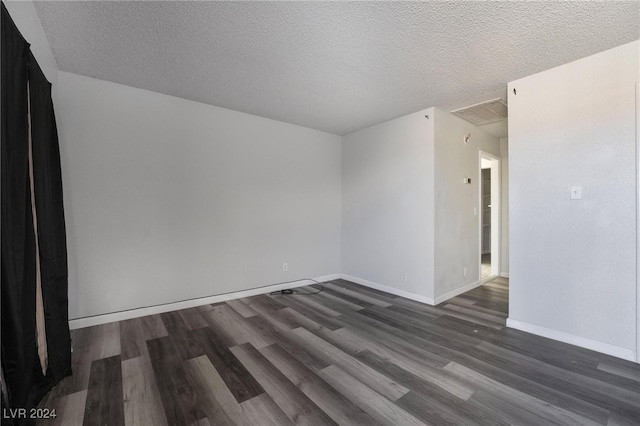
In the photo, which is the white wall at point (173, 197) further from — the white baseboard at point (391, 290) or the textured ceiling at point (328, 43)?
the white baseboard at point (391, 290)

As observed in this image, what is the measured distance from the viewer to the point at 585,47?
231 cm

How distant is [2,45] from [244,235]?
9.42ft

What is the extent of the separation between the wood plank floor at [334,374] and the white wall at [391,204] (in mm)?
930

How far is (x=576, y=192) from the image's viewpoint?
2523 millimetres

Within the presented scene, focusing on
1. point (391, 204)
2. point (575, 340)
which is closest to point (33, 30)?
point (391, 204)

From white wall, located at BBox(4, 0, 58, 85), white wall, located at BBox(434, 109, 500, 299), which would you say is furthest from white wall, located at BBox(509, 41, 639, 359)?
white wall, located at BBox(4, 0, 58, 85)

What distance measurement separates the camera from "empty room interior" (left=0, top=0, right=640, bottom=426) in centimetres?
173

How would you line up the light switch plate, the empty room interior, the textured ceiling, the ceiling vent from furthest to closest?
the ceiling vent, the light switch plate, the textured ceiling, the empty room interior

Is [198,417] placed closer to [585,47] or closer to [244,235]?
[244,235]

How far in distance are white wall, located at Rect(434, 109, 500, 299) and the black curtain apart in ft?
12.5

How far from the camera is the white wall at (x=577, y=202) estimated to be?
2289mm

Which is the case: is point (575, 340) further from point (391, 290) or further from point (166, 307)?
point (166, 307)

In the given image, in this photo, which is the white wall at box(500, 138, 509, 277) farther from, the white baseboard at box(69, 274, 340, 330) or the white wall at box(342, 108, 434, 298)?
the white baseboard at box(69, 274, 340, 330)

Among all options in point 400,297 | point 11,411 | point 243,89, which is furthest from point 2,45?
point 400,297
